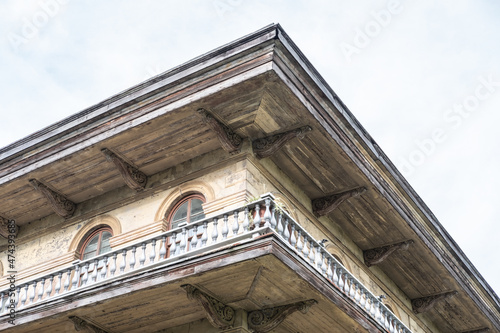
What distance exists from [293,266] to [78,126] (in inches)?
222

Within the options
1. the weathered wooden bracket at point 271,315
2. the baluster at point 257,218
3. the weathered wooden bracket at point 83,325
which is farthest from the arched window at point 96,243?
the baluster at point 257,218

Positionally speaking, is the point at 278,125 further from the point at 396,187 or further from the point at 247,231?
the point at 396,187

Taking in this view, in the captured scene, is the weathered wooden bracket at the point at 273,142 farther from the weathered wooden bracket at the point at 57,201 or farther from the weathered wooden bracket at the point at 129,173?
the weathered wooden bracket at the point at 57,201

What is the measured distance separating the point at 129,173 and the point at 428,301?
980 cm

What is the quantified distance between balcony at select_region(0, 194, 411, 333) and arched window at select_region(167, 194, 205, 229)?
0.80m

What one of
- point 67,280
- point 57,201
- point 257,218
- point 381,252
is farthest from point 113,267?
point 381,252

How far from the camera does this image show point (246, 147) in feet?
42.5

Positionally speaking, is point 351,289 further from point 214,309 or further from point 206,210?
point 206,210

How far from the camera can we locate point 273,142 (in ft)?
42.1

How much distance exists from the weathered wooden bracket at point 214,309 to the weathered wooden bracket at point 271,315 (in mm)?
380

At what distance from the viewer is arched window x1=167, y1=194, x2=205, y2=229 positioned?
13.0m

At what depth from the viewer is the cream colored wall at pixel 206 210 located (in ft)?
41.5

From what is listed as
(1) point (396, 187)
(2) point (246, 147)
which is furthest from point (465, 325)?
(2) point (246, 147)

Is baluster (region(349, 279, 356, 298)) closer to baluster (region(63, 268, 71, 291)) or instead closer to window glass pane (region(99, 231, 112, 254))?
window glass pane (region(99, 231, 112, 254))
